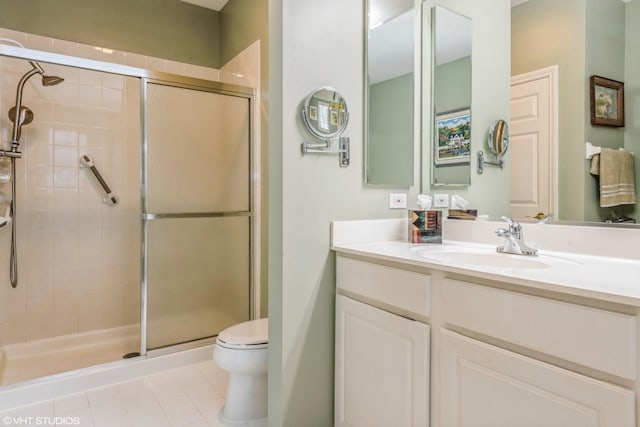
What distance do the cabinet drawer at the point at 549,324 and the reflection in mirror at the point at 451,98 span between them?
0.95 m

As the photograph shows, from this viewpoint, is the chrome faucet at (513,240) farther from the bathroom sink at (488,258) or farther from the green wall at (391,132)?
the green wall at (391,132)

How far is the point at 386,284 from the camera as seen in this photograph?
143 cm

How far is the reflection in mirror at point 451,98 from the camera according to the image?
197cm

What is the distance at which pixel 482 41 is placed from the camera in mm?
1891

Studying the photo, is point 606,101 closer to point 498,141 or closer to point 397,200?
point 498,141

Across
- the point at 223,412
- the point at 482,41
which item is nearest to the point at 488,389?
the point at 223,412

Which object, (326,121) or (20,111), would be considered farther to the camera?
(20,111)

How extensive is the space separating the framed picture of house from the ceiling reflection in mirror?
Result: 1.18 ft

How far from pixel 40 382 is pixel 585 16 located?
3.04 metres

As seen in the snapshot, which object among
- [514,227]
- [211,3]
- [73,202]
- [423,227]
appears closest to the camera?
[514,227]

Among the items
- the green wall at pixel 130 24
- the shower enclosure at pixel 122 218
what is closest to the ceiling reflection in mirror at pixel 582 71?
the shower enclosure at pixel 122 218

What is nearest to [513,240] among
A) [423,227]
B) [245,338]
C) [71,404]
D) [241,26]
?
[423,227]

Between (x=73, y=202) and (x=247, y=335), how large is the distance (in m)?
1.83

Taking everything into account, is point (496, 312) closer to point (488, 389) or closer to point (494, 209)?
point (488, 389)
